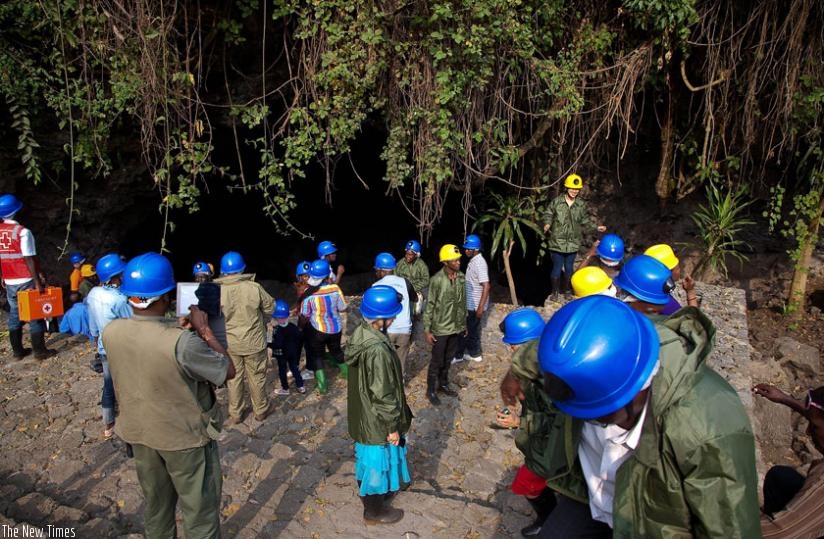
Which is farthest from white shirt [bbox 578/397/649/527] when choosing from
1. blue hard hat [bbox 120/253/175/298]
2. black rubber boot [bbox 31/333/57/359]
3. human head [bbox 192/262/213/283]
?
black rubber boot [bbox 31/333/57/359]

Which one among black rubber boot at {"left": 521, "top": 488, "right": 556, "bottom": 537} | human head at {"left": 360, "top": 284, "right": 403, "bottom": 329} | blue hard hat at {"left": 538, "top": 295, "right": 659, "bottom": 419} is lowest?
→ black rubber boot at {"left": 521, "top": 488, "right": 556, "bottom": 537}

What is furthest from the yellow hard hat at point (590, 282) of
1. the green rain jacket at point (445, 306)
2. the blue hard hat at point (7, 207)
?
the blue hard hat at point (7, 207)

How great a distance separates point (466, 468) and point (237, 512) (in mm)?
1908

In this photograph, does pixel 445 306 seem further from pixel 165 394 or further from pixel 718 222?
pixel 718 222

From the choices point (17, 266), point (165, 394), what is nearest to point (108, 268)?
point (17, 266)

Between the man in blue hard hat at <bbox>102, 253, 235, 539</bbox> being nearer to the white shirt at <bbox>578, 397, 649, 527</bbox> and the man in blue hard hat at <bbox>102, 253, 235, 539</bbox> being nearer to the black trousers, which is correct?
the white shirt at <bbox>578, 397, 649, 527</bbox>

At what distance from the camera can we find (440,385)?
5.80m

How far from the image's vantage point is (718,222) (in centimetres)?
834

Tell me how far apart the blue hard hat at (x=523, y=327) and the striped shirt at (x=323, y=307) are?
2.64 m

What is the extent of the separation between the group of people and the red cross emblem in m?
0.02

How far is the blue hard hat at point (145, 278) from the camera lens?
266 centimetres

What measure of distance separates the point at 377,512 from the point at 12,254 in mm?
4968

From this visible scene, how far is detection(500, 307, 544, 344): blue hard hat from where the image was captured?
335 centimetres

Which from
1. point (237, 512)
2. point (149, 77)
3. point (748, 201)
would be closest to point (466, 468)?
point (237, 512)
